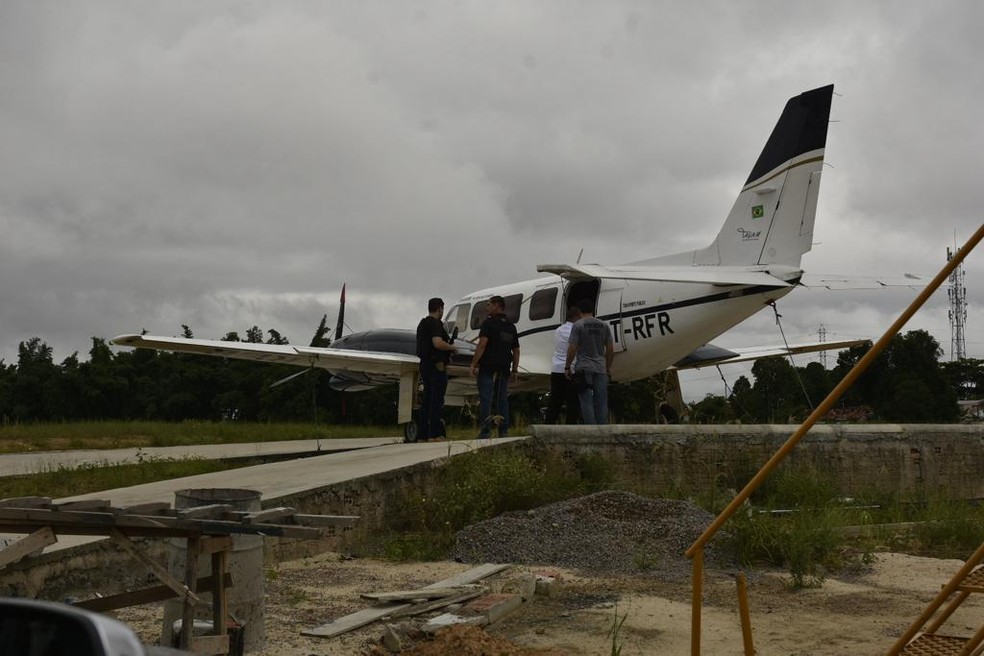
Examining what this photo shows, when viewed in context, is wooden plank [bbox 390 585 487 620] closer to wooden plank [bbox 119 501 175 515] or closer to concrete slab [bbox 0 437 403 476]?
wooden plank [bbox 119 501 175 515]

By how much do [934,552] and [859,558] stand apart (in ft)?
4.12

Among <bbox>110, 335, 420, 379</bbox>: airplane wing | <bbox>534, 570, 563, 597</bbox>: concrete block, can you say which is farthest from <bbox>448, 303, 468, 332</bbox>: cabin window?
<bbox>534, 570, 563, 597</bbox>: concrete block

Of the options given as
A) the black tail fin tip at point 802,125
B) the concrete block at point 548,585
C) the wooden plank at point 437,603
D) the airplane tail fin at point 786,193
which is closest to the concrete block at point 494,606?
the wooden plank at point 437,603

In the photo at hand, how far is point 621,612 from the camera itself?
238 inches

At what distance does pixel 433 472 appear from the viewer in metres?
9.12

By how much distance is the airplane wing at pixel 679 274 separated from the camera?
13067 mm

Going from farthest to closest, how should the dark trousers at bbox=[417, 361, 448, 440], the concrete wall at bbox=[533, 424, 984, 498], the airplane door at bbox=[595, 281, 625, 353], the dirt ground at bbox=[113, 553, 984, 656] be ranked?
the airplane door at bbox=[595, 281, 625, 353]
the dark trousers at bbox=[417, 361, 448, 440]
the concrete wall at bbox=[533, 424, 984, 498]
the dirt ground at bbox=[113, 553, 984, 656]

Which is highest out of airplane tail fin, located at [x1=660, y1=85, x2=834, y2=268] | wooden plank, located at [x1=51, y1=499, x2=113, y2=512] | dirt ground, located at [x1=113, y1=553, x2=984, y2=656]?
airplane tail fin, located at [x1=660, y1=85, x2=834, y2=268]

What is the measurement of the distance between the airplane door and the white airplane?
15 millimetres

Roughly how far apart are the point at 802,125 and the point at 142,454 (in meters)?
10.7

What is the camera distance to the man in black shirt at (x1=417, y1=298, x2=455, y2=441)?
1195 centimetres

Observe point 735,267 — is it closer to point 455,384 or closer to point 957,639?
point 455,384

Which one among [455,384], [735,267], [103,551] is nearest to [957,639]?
[103,551]

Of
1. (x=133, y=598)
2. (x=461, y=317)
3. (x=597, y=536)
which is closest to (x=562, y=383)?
(x=597, y=536)
